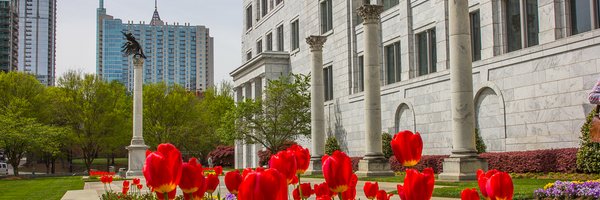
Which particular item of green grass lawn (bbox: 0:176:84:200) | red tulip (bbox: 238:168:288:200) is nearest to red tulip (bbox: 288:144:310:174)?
red tulip (bbox: 238:168:288:200)

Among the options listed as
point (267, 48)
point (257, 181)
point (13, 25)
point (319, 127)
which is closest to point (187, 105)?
point (267, 48)

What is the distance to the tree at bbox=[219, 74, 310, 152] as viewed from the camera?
148ft

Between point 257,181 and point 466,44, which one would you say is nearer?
point 257,181

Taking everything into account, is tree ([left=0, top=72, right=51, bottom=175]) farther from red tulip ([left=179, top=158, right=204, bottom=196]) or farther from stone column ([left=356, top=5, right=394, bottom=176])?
red tulip ([left=179, top=158, right=204, bottom=196])

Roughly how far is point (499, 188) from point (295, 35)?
161 ft

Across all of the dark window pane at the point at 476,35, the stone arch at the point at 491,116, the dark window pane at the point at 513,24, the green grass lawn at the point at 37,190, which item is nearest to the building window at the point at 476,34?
the dark window pane at the point at 476,35

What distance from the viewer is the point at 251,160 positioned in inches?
2255

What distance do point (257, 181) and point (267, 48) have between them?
5733 centimetres

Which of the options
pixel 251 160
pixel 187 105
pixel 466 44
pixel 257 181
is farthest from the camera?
pixel 187 105

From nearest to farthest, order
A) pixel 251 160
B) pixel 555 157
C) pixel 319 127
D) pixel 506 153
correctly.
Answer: pixel 555 157 → pixel 506 153 → pixel 319 127 → pixel 251 160

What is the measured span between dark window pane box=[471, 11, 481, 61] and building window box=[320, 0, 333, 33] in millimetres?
16361

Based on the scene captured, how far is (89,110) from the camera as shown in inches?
2623

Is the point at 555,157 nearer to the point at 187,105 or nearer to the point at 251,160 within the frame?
the point at 251,160

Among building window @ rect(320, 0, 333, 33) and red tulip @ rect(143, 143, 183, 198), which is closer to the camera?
red tulip @ rect(143, 143, 183, 198)
